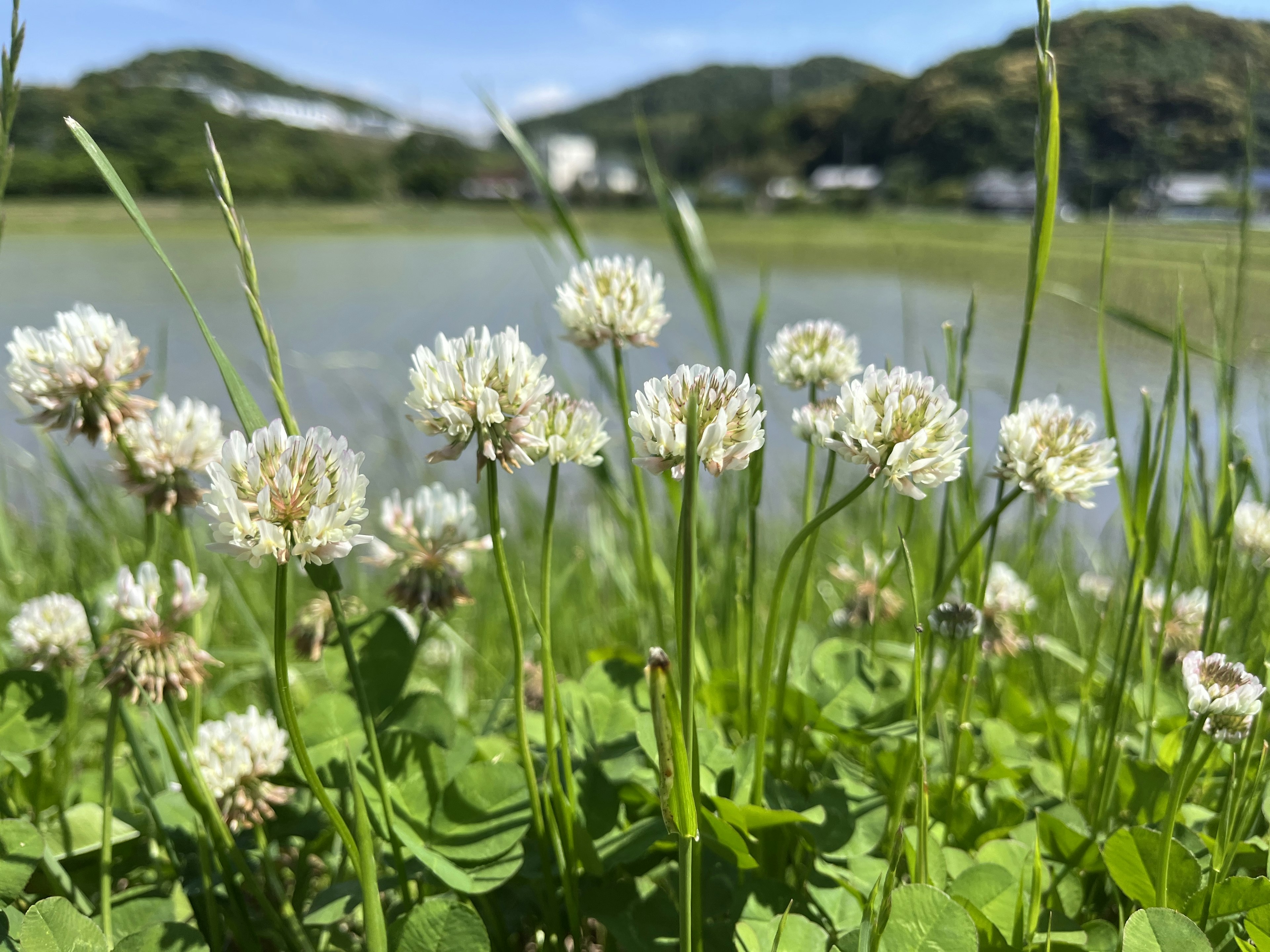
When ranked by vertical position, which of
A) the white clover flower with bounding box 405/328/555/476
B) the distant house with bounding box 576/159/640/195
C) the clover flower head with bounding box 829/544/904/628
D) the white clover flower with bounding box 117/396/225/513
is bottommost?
the clover flower head with bounding box 829/544/904/628

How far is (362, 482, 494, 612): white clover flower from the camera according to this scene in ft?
3.09

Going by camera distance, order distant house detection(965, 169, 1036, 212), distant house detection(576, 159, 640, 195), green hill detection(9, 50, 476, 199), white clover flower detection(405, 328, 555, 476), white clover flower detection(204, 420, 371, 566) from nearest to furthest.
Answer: white clover flower detection(204, 420, 371, 566), white clover flower detection(405, 328, 555, 476), distant house detection(965, 169, 1036, 212), green hill detection(9, 50, 476, 199), distant house detection(576, 159, 640, 195)

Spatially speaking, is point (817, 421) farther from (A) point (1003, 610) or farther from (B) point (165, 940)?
(A) point (1003, 610)

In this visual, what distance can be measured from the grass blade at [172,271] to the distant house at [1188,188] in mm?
1900

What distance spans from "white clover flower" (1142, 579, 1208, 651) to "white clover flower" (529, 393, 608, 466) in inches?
36.6

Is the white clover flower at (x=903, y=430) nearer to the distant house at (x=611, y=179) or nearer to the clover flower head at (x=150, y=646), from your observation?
the clover flower head at (x=150, y=646)

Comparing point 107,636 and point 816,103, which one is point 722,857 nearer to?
point 107,636

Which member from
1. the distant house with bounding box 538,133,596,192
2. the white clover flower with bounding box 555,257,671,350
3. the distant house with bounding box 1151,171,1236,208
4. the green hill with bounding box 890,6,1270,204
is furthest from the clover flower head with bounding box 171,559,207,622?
the distant house with bounding box 538,133,596,192

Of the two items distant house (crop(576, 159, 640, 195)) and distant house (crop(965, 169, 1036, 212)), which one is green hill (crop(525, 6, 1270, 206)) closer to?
distant house (crop(965, 169, 1036, 212))

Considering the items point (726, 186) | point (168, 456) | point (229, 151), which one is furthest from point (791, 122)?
point (168, 456)

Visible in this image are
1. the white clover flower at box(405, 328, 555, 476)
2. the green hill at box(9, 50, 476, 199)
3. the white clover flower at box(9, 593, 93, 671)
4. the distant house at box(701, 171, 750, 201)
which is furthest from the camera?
the distant house at box(701, 171, 750, 201)

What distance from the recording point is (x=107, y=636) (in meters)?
0.84

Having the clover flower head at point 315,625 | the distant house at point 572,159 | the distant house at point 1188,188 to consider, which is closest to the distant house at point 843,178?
the distant house at point 572,159

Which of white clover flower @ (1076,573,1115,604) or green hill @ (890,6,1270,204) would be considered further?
white clover flower @ (1076,573,1115,604)
